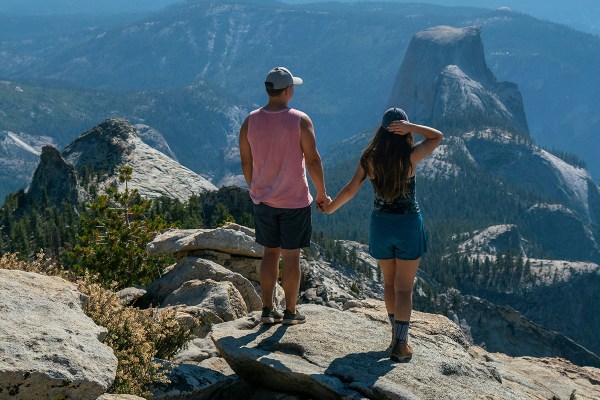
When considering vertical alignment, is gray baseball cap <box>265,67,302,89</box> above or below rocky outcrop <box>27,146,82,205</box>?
above

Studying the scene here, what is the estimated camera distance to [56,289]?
1143 cm

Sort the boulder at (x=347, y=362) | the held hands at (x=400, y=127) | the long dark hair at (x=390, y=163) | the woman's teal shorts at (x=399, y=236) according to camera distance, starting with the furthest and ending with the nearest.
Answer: the woman's teal shorts at (x=399, y=236) → the long dark hair at (x=390, y=163) → the held hands at (x=400, y=127) → the boulder at (x=347, y=362)

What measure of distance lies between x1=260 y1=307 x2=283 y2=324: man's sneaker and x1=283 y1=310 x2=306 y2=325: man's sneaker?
206 mm

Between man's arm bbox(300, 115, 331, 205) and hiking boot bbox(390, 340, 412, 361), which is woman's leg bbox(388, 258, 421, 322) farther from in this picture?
man's arm bbox(300, 115, 331, 205)

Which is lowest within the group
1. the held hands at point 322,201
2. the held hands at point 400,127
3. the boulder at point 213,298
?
the boulder at point 213,298

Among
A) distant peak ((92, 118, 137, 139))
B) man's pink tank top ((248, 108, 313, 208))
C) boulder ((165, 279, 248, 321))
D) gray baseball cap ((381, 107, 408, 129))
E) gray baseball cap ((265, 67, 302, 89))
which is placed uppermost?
gray baseball cap ((265, 67, 302, 89))

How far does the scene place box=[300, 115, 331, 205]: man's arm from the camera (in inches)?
516

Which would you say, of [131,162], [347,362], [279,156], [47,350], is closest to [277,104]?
[279,156]

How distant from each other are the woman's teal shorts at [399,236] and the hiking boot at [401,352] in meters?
1.42

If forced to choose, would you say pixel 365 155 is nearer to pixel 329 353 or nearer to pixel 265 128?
pixel 265 128

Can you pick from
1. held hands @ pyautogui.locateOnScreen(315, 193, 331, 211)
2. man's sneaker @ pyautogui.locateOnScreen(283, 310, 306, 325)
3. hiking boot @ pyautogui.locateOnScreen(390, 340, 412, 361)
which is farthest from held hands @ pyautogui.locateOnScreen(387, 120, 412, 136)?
man's sneaker @ pyautogui.locateOnScreen(283, 310, 306, 325)

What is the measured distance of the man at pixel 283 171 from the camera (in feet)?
43.2

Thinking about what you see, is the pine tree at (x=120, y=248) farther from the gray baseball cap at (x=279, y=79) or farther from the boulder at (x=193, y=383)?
the gray baseball cap at (x=279, y=79)

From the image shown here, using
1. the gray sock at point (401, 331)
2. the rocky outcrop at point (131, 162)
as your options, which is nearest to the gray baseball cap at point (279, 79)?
the gray sock at point (401, 331)
